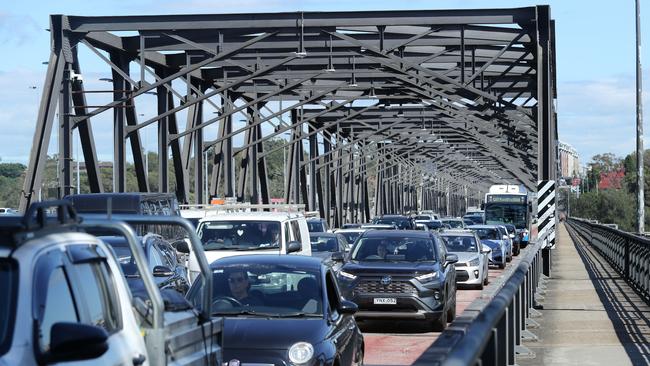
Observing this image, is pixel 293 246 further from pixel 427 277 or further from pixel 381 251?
pixel 427 277

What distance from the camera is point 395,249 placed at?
24344 mm

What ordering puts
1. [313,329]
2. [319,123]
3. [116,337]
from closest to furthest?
[116,337]
[313,329]
[319,123]

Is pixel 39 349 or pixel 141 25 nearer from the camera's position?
pixel 39 349

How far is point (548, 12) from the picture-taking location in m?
39.5

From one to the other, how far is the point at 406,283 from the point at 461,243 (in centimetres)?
1458

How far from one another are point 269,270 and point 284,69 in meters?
38.9

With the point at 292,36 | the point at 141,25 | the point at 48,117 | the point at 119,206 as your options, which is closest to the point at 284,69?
the point at 292,36

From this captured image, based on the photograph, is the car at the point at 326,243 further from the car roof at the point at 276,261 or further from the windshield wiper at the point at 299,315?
the windshield wiper at the point at 299,315

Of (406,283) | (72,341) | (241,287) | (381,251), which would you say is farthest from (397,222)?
(72,341)

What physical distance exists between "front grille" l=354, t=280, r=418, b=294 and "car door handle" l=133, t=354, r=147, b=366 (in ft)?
50.6

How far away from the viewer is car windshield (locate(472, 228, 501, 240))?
49.3 m

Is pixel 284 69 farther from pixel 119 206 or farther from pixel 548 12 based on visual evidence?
pixel 119 206

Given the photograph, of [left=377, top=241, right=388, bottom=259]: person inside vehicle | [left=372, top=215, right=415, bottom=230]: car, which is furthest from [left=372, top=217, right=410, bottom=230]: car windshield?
[left=377, top=241, right=388, bottom=259]: person inside vehicle

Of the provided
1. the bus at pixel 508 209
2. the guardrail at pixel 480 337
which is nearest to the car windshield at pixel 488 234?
the bus at pixel 508 209
